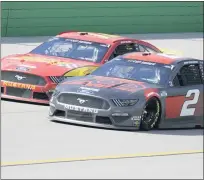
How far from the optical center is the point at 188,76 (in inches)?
531

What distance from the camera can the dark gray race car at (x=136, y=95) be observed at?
483 inches

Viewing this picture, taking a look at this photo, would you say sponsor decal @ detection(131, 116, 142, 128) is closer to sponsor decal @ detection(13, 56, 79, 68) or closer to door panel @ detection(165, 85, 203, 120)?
door panel @ detection(165, 85, 203, 120)

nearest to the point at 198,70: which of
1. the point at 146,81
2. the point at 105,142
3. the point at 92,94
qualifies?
the point at 146,81

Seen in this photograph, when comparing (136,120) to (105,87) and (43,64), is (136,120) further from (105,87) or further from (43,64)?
→ (43,64)

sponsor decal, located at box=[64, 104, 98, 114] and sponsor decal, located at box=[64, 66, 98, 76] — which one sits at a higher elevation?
sponsor decal, located at box=[64, 66, 98, 76]

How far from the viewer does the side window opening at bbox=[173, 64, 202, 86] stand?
43.4 ft

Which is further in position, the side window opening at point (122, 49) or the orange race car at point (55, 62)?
the side window opening at point (122, 49)

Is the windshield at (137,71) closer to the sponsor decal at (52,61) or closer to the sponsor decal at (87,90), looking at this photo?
the sponsor decal at (87,90)

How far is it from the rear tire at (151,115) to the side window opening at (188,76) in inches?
27.2

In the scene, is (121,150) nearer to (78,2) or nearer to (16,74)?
(16,74)

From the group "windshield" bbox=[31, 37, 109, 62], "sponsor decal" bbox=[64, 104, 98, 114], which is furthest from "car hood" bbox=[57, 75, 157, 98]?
"windshield" bbox=[31, 37, 109, 62]

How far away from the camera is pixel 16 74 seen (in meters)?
14.4

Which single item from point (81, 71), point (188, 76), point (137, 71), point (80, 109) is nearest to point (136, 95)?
point (80, 109)

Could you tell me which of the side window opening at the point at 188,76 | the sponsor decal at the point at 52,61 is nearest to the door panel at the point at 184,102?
the side window opening at the point at 188,76
